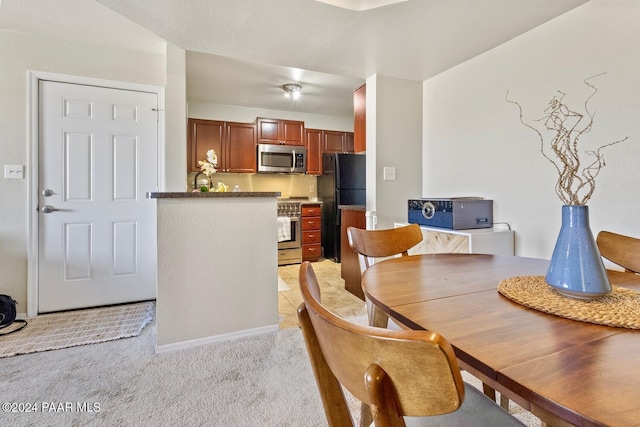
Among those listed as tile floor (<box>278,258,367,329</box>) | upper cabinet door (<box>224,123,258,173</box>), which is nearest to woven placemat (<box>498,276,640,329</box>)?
tile floor (<box>278,258,367,329</box>)

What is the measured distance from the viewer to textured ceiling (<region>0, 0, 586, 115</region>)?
6.25 feet

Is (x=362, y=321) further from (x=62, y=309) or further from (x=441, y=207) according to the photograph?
(x=62, y=309)

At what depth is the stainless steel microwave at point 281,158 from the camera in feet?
14.9

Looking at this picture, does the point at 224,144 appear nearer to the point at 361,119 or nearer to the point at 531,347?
the point at 361,119

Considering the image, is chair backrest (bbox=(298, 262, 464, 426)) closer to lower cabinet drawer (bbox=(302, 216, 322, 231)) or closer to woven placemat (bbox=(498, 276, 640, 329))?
woven placemat (bbox=(498, 276, 640, 329))

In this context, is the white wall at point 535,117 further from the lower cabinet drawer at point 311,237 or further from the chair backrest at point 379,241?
the lower cabinet drawer at point 311,237

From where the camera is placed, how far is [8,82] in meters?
2.35

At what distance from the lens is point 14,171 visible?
93.0 inches

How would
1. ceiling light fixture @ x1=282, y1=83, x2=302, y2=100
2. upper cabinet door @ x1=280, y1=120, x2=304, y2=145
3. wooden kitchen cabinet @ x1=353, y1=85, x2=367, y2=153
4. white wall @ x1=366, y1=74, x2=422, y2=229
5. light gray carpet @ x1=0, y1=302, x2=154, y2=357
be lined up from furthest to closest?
upper cabinet door @ x1=280, y1=120, x2=304, y2=145
ceiling light fixture @ x1=282, y1=83, x2=302, y2=100
wooden kitchen cabinet @ x1=353, y1=85, x2=367, y2=153
white wall @ x1=366, y1=74, x2=422, y2=229
light gray carpet @ x1=0, y1=302, x2=154, y2=357

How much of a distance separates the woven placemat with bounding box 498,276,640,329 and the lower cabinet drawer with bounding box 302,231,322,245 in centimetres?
377

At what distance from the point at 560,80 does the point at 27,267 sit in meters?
4.14

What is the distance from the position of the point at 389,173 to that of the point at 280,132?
2.31m

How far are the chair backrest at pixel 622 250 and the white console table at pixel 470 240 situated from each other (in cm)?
76

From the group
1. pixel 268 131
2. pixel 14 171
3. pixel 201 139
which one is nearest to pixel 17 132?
pixel 14 171
